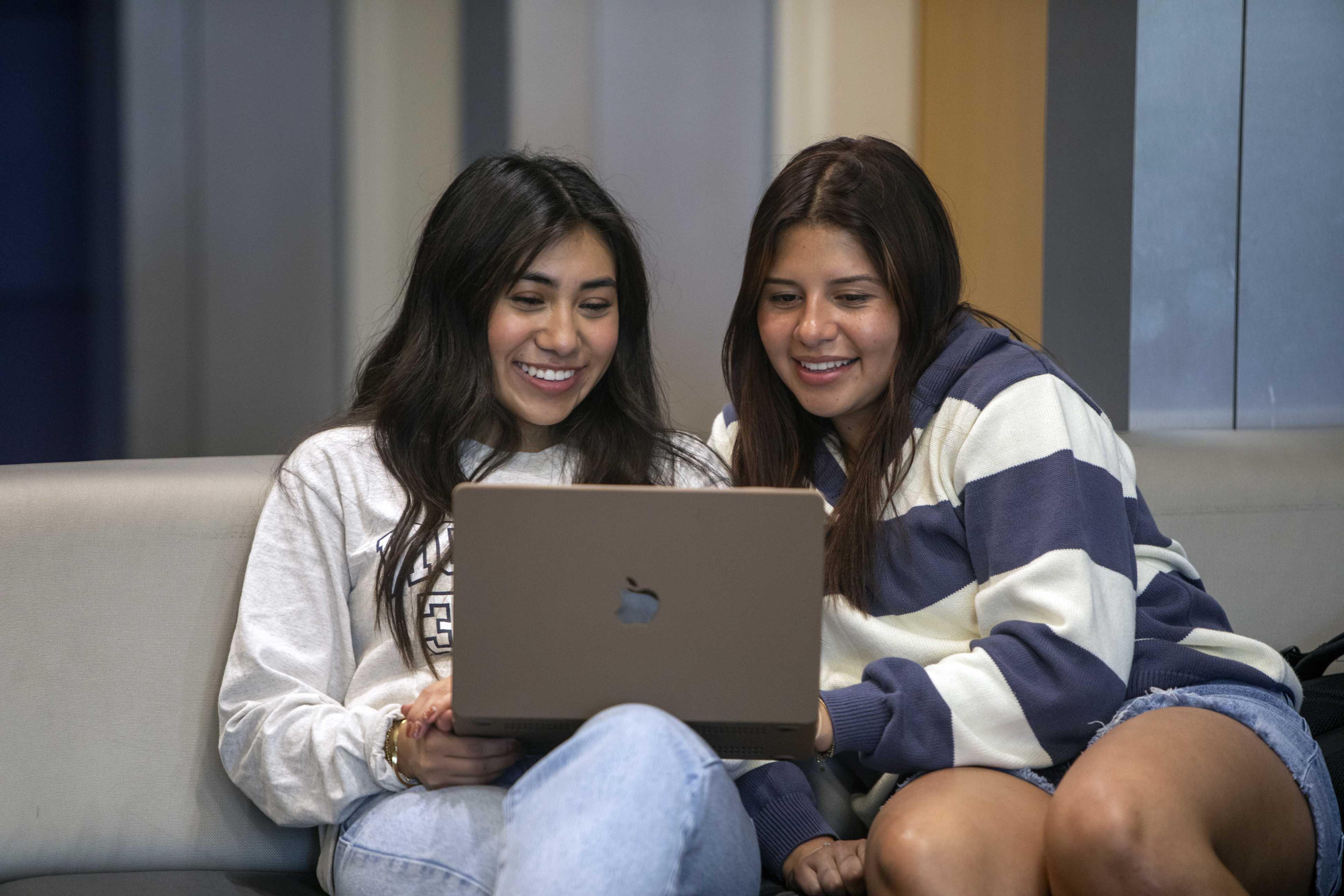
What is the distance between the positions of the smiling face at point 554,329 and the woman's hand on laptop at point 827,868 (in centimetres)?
56

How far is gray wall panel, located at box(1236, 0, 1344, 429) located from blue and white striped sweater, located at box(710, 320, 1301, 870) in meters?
1.15

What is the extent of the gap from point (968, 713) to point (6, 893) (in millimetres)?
1047

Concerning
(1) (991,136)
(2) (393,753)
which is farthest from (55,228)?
(1) (991,136)

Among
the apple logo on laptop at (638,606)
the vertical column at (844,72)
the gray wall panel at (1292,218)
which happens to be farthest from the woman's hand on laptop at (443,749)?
the gray wall panel at (1292,218)

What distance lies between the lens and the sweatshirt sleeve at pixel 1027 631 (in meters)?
1.17

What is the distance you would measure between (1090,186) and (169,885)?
1896 millimetres

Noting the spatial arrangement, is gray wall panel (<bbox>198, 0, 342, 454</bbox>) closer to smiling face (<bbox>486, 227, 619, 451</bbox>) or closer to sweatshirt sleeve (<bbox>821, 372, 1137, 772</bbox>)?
smiling face (<bbox>486, 227, 619, 451</bbox>)

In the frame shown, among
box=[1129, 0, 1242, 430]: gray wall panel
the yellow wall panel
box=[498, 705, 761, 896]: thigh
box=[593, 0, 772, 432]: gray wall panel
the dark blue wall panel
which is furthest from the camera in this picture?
box=[1129, 0, 1242, 430]: gray wall panel

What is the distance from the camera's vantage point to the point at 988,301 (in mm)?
2205

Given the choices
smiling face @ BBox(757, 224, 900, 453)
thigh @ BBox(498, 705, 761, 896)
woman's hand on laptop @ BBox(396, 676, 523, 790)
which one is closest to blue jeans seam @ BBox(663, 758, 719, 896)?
thigh @ BBox(498, 705, 761, 896)

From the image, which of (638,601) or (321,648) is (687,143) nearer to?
(321,648)

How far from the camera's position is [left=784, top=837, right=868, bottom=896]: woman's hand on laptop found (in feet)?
3.88

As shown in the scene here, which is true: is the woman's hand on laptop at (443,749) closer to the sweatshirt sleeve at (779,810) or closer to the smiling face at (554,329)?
the sweatshirt sleeve at (779,810)

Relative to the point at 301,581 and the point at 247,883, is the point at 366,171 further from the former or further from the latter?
the point at 247,883
